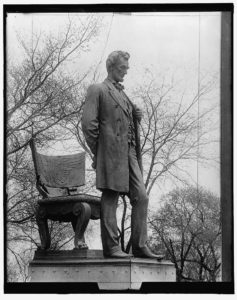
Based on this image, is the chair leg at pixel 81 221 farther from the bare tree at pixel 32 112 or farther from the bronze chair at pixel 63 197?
the bare tree at pixel 32 112

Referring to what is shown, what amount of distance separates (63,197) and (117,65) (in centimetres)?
194

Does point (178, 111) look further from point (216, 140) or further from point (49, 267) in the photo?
point (49, 267)

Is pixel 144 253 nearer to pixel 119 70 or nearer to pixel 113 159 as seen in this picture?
pixel 113 159

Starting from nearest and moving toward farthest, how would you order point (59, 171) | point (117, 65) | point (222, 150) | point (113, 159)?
point (113, 159), point (117, 65), point (59, 171), point (222, 150)

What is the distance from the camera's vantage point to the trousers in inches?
480

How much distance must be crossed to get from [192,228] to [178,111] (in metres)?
2.58

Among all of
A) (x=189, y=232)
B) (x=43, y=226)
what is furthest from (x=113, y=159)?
(x=189, y=232)

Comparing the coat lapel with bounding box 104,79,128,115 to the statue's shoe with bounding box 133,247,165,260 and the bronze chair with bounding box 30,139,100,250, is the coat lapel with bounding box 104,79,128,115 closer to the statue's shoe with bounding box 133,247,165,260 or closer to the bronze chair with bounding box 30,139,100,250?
the bronze chair with bounding box 30,139,100,250

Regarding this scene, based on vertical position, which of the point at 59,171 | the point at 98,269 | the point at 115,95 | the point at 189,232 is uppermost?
the point at 115,95

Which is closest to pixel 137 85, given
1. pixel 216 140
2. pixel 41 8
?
pixel 216 140

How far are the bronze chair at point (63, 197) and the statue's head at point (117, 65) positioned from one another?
4.04ft

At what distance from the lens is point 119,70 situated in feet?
41.6

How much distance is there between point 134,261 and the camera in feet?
38.7

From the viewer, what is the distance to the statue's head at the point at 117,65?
12641 mm
